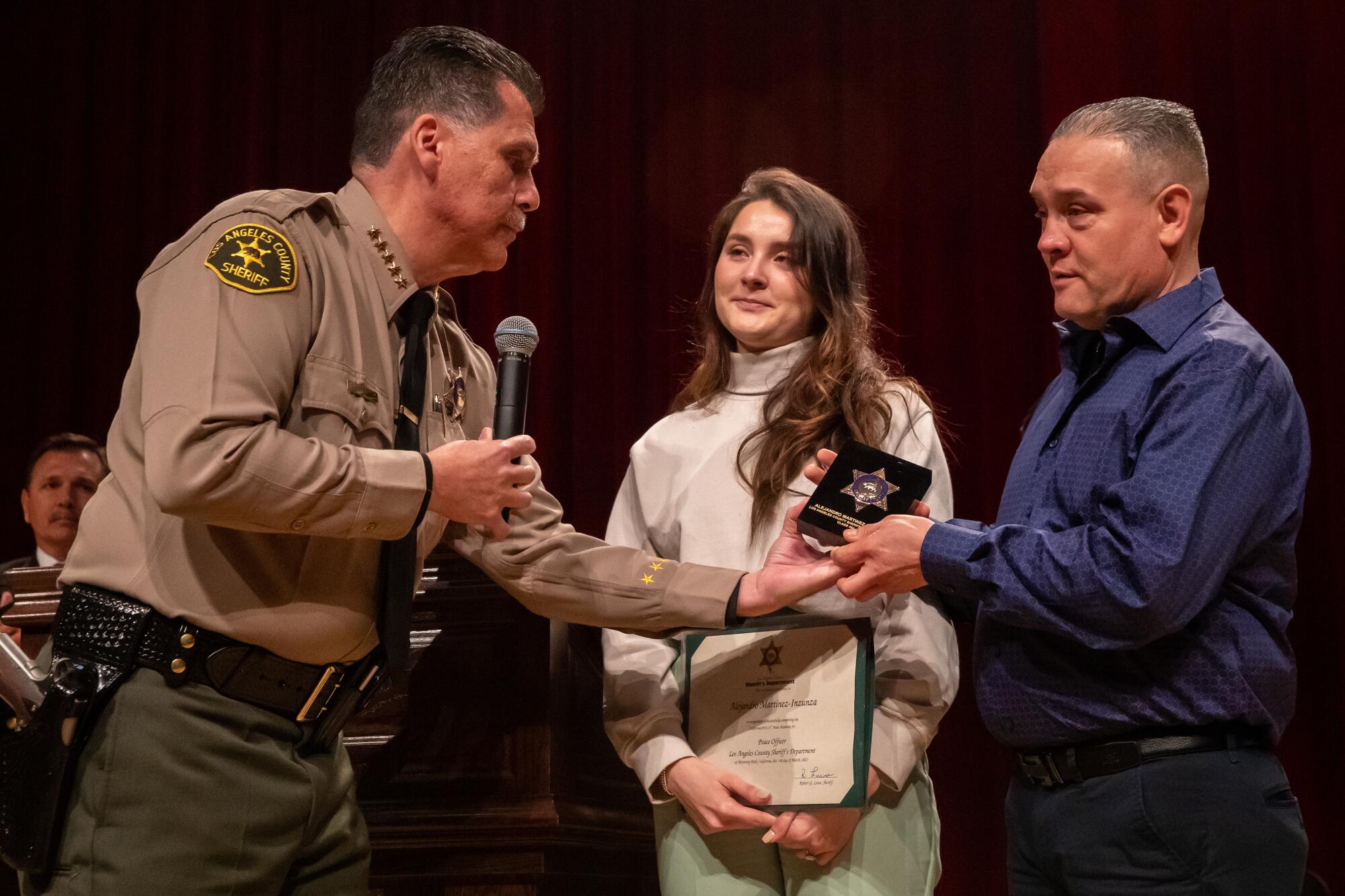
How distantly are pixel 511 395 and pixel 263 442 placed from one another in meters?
0.35

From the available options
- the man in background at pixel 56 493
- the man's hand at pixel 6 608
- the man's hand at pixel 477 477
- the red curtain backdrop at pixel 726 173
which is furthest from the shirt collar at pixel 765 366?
the man in background at pixel 56 493

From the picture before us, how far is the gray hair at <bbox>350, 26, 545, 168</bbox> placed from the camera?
2.00m

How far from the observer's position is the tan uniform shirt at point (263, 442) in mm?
1565

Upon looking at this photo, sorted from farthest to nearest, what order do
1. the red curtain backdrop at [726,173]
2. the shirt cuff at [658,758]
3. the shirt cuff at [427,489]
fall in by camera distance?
1. the red curtain backdrop at [726,173]
2. the shirt cuff at [658,758]
3. the shirt cuff at [427,489]

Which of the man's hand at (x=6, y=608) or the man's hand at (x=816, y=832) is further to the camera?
the man's hand at (x=6, y=608)

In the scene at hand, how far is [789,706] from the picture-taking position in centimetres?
196

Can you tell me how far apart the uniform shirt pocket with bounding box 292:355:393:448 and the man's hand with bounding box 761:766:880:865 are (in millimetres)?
773

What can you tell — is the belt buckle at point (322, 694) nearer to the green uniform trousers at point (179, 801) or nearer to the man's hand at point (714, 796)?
the green uniform trousers at point (179, 801)

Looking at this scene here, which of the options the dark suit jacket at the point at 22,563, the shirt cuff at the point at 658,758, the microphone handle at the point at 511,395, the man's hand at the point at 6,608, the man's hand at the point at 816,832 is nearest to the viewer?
the microphone handle at the point at 511,395

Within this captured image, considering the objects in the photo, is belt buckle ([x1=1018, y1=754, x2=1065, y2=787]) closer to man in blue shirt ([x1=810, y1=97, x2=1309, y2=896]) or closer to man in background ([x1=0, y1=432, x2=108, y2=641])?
man in blue shirt ([x1=810, y1=97, x2=1309, y2=896])

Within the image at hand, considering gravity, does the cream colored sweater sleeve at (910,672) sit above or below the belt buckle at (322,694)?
below

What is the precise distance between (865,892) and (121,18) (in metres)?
4.61

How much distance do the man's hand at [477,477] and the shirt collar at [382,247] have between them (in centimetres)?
29
